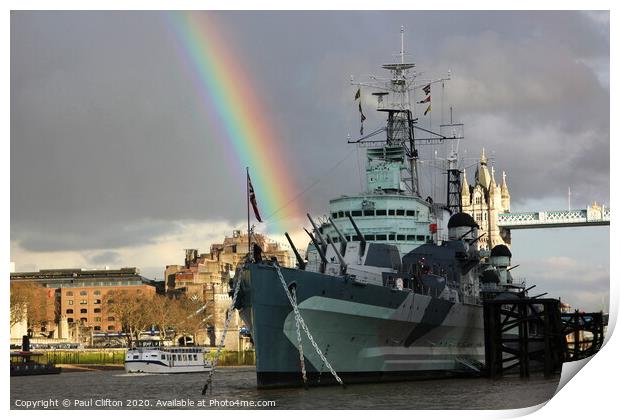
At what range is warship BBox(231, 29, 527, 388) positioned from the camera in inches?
1973

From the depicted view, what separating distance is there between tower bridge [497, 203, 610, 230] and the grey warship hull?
2850 inches

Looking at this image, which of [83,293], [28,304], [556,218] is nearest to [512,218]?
[556,218]

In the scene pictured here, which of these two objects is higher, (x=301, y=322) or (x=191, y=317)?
(x=191, y=317)

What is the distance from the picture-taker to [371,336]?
54.0 meters

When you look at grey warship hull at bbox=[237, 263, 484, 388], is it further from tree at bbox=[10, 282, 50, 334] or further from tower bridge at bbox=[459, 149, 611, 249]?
tower bridge at bbox=[459, 149, 611, 249]

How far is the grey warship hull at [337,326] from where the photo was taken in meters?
49.9

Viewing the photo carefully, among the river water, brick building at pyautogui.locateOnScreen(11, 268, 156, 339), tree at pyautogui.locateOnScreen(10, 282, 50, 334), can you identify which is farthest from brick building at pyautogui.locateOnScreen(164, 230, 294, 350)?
the river water

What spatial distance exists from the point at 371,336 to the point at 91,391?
60.7 feet

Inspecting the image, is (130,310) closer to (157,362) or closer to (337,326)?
(157,362)

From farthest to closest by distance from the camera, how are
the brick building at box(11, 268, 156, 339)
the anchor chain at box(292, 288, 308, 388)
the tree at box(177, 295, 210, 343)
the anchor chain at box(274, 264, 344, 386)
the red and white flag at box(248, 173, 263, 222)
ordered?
the brick building at box(11, 268, 156, 339)
the tree at box(177, 295, 210, 343)
the anchor chain at box(292, 288, 308, 388)
the anchor chain at box(274, 264, 344, 386)
the red and white flag at box(248, 173, 263, 222)

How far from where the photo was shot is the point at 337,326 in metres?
51.6

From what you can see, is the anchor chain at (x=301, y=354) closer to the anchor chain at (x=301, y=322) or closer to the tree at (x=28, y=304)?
the anchor chain at (x=301, y=322)

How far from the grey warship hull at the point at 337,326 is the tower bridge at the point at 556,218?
2850 inches

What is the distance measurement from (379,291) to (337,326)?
326 cm
